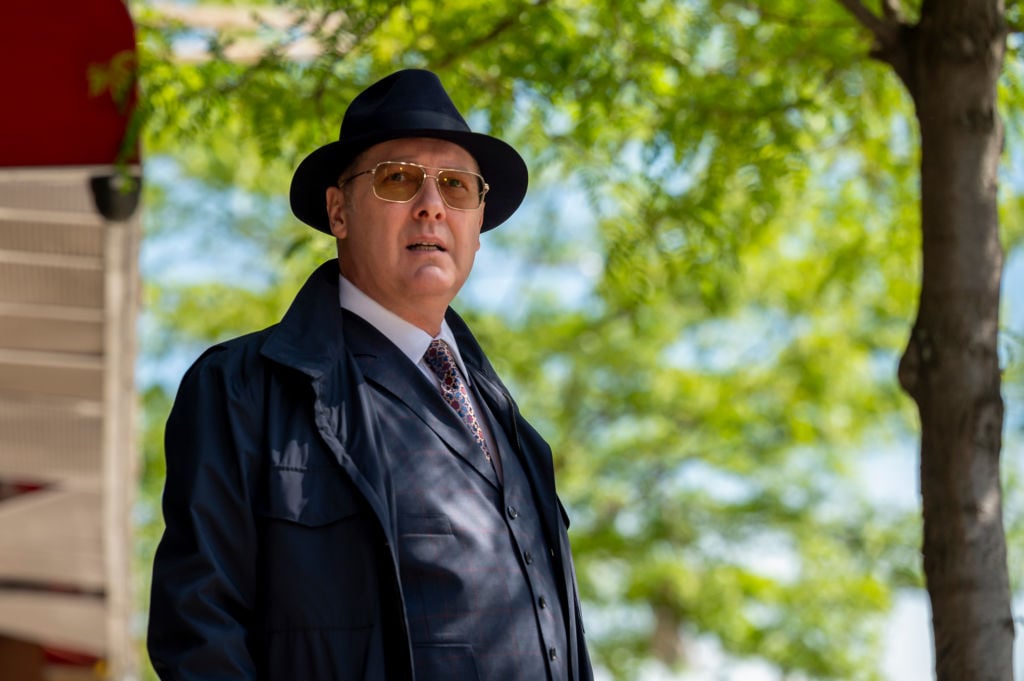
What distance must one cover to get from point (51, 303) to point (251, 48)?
195 cm

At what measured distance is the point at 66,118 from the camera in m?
5.11

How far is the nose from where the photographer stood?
2.83 m

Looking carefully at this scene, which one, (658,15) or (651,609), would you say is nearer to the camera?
(658,15)

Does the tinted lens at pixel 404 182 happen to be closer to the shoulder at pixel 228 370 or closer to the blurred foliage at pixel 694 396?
the shoulder at pixel 228 370

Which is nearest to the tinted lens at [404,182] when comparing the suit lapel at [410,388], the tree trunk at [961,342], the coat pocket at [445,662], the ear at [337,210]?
the ear at [337,210]

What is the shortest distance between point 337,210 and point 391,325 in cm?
32

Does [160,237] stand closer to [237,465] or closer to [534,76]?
[534,76]

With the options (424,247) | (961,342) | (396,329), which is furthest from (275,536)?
(961,342)

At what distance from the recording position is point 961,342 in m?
3.53

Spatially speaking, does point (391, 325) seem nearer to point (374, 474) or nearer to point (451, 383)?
point (451, 383)

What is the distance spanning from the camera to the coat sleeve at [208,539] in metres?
2.33

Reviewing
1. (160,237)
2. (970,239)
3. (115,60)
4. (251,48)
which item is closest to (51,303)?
(251,48)

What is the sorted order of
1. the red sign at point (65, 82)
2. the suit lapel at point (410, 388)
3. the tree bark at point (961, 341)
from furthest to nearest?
the red sign at point (65, 82) → the tree bark at point (961, 341) → the suit lapel at point (410, 388)

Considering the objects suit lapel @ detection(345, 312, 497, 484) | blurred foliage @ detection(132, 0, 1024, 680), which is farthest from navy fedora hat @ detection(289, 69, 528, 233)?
blurred foliage @ detection(132, 0, 1024, 680)
